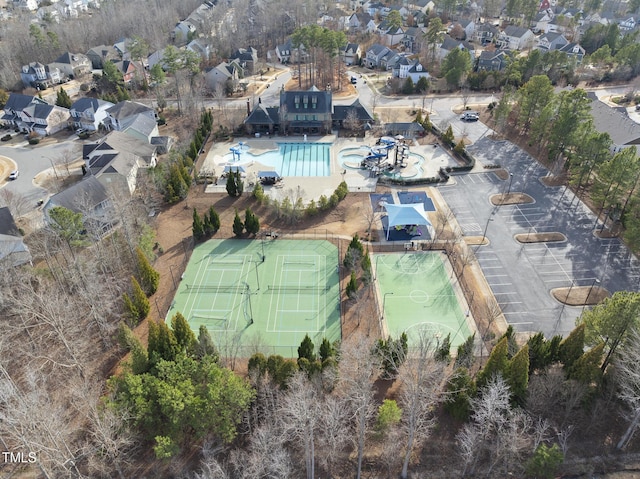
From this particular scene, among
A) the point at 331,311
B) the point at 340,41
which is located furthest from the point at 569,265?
the point at 340,41

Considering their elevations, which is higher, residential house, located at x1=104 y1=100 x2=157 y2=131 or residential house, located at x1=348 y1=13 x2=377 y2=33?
residential house, located at x1=348 y1=13 x2=377 y2=33

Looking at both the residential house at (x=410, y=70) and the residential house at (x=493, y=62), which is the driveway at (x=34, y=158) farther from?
the residential house at (x=493, y=62)

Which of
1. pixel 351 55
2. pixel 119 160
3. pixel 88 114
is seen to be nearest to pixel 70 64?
pixel 88 114

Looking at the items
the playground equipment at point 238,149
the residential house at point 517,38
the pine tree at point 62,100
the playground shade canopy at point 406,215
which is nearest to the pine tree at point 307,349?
the playground shade canopy at point 406,215

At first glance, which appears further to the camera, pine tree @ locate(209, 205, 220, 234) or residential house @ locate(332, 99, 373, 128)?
residential house @ locate(332, 99, 373, 128)

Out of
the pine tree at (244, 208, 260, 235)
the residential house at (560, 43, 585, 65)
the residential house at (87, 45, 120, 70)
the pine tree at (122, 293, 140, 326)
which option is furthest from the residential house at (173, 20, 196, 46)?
the pine tree at (122, 293, 140, 326)

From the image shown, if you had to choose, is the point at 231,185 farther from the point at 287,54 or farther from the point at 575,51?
the point at 575,51

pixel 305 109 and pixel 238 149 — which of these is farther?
pixel 305 109

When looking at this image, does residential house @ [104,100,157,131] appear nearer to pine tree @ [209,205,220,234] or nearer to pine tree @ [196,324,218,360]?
pine tree @ [209,205,220,234]
